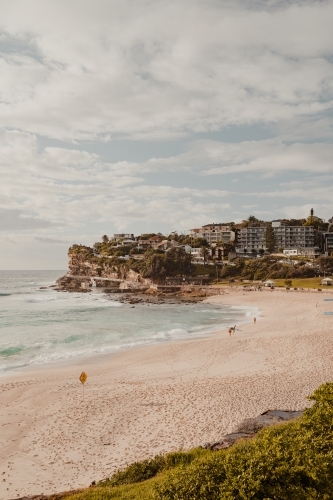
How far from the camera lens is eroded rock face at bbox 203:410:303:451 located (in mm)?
12039

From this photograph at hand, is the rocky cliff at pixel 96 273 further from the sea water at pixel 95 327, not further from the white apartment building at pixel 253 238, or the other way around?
the white apartment building at pixel 253 238

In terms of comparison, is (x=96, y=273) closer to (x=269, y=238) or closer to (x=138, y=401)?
(x=269, y=238)

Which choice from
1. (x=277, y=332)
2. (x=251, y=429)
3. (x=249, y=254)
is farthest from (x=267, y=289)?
(x=251, y=429)

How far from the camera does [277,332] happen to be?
36.3m

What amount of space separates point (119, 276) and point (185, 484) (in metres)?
108

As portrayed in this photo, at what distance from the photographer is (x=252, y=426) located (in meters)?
13.6

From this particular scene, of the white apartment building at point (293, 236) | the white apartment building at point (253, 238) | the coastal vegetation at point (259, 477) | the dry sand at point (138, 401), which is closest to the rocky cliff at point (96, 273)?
the white apartment building at point (253, 238)

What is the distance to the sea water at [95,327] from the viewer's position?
100ft

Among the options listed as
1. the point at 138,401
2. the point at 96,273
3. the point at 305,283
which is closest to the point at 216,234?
the point at 96,273

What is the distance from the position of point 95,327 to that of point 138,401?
24827mm

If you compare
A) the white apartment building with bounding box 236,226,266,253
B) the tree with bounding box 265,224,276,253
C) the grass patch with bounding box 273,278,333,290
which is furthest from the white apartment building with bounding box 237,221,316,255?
the grass patch with bounding box 273,278,333,290

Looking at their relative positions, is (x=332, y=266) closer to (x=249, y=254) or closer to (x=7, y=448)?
(x=249, y=254)

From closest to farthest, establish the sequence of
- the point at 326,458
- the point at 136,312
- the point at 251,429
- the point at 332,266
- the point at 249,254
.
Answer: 1. the point at 326,458
2. the point at 251,429
3. the point at 136,312
4. the point at 332,266
5. the point at 249,254

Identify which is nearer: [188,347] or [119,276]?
[188,347]
